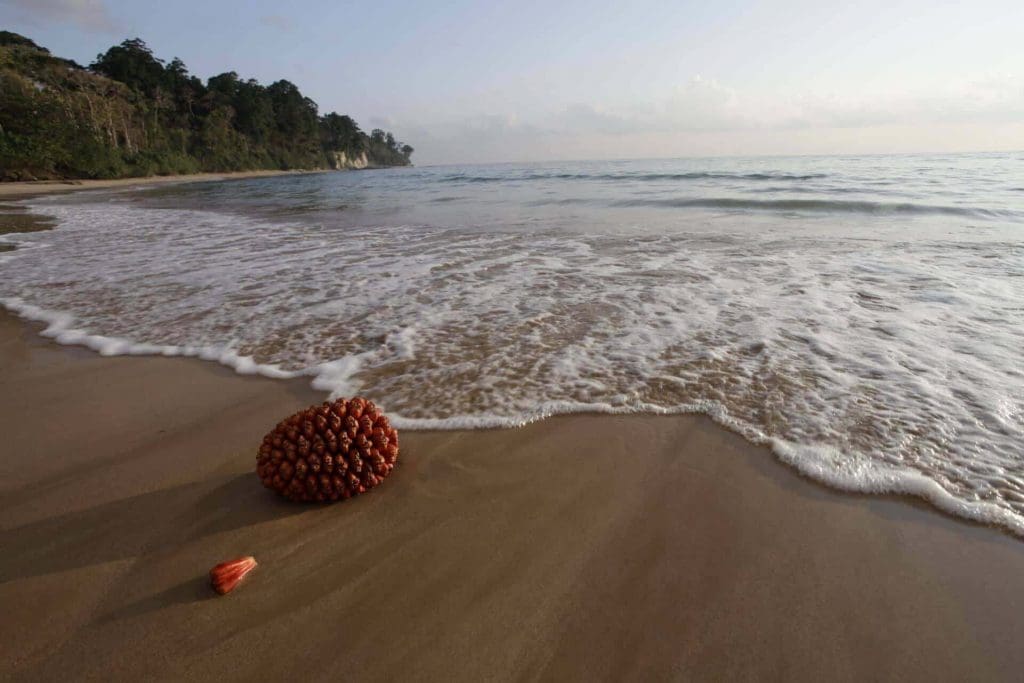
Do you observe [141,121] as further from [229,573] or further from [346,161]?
[229,573]

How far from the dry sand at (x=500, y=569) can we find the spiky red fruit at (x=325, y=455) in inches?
2.9

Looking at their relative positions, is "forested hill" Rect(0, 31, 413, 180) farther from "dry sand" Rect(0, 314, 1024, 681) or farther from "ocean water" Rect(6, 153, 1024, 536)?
"dry sand" Rect(0, 314, 1024, 681)

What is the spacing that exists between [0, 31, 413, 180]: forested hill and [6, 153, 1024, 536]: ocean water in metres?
→ 36.4

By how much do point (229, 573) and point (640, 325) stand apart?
2.97m

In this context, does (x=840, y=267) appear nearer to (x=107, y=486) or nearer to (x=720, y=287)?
(x=720, y=287)

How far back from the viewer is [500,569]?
5.33 feet

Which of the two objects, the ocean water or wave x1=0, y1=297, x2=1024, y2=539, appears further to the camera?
the ocean water

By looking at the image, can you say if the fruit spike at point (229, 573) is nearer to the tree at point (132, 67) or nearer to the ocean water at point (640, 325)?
the ocean water at point (640, 325)

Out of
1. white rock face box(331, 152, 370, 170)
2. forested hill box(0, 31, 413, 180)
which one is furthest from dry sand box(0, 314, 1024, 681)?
white rock face box(331, 152, 370, 170)

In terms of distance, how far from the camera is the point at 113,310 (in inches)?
177

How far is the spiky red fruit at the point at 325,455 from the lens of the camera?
193 cm

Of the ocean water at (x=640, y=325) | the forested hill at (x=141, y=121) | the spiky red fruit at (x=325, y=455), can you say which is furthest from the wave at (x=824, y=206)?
the forested hill at (x=141, y=121)

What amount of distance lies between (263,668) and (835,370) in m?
3.05

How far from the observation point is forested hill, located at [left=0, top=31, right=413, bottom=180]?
33.4m
